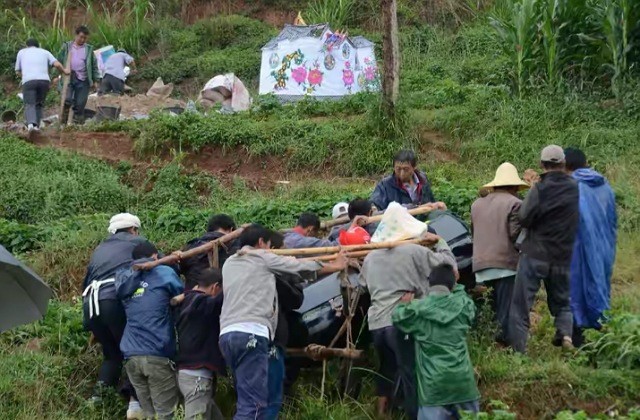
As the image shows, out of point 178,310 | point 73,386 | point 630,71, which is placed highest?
point 630,71

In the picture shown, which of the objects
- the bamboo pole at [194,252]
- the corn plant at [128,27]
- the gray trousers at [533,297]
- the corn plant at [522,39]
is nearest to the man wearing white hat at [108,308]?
the bamboo pole at [194,252]

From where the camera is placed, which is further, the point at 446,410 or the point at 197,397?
the point at 197,397

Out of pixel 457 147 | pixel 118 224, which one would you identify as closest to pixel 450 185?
pixel 457 147

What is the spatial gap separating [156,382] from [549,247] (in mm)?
3300

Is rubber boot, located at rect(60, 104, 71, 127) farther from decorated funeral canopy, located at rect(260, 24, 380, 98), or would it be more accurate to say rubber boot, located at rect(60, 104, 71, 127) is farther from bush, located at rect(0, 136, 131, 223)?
decorated funeral canopy, located at rect(260, 24, 380, 98)

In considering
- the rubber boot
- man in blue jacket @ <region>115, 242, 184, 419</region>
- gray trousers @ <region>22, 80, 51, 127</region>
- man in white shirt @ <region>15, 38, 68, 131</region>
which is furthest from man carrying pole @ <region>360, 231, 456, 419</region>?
the rubber boot

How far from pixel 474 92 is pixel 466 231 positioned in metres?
8.05

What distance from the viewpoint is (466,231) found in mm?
9766

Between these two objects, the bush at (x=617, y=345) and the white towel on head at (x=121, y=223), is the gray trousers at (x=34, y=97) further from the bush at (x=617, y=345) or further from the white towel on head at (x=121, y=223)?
the bush at (x=617, y=345)

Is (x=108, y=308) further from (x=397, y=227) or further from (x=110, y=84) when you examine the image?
(x=110, y=84)

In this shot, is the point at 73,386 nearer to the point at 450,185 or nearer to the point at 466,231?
the point at 466,231

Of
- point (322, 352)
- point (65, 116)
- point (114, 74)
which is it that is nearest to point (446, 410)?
point (322, 352)

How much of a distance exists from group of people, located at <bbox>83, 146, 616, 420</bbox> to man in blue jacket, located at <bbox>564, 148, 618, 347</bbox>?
0.04 feet

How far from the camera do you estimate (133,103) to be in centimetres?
1967
